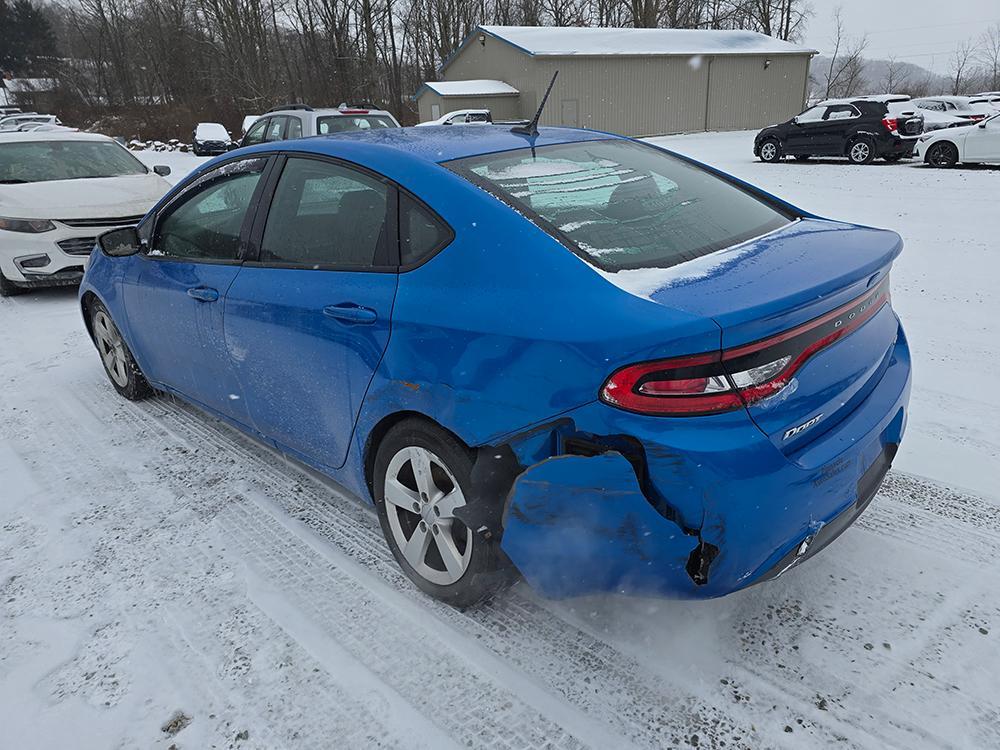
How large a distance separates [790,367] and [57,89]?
62.4 meters

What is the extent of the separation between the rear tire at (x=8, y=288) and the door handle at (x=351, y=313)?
6.63 m

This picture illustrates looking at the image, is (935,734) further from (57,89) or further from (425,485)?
(57,89)

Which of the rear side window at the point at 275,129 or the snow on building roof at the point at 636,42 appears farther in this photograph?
the snow on building roof at the point at 636,42

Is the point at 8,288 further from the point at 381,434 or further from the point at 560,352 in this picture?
the point at 560,352

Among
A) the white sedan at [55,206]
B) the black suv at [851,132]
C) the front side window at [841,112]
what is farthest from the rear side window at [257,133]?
the front side window at [841,112]

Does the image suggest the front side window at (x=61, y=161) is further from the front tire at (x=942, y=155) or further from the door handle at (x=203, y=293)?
the front tire at (x=942, y=155)

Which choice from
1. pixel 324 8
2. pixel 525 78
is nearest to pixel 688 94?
pixel 525 78

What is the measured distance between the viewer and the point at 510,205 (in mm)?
2283

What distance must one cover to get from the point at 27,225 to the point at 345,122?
225 inches

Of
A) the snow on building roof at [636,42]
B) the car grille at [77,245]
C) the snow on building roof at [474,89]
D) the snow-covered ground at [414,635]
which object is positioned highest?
the snow on building roof at [636,42]

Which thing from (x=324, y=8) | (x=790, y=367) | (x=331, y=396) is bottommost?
(x=331, y=396)

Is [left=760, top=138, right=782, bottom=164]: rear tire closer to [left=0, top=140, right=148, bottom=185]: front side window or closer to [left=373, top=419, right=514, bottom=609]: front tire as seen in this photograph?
[left=0, top=140, right=148, bottom=185]: front side window

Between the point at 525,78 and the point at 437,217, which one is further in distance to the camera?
the point at 525,78

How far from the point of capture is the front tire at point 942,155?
14.2 meters
